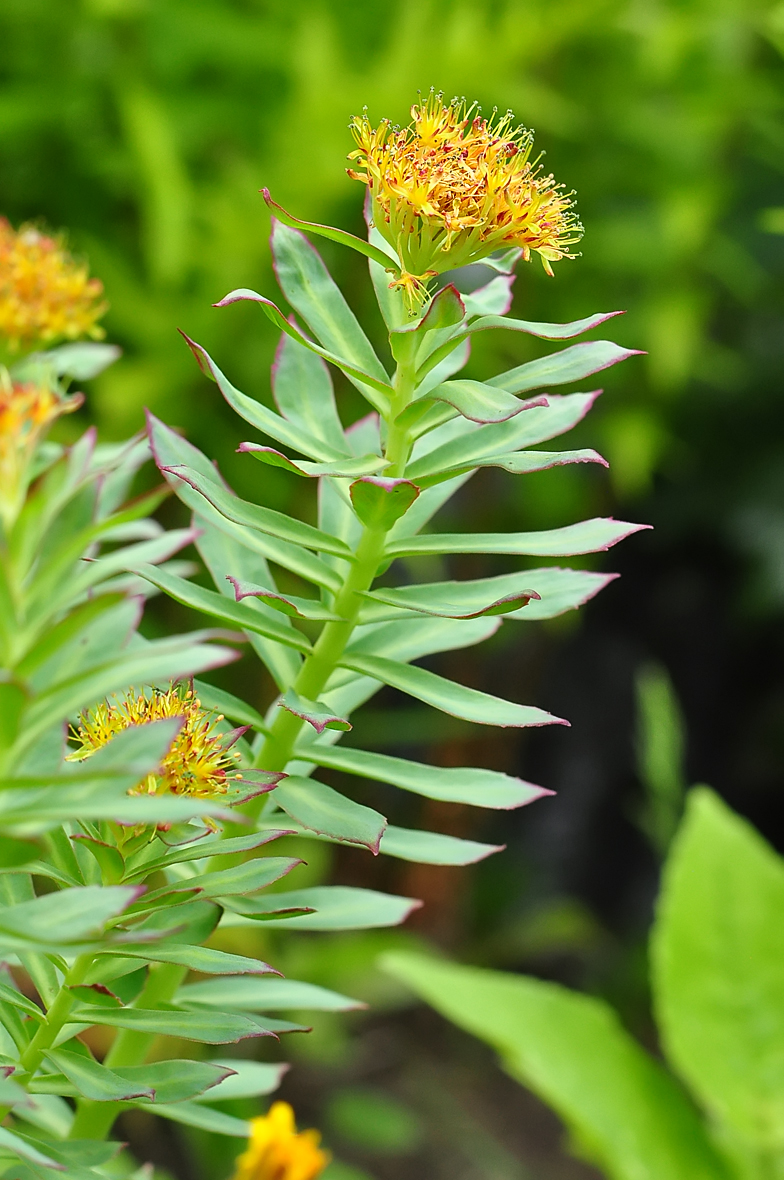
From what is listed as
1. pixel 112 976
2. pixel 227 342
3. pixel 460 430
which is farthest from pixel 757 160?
pixel 112 976

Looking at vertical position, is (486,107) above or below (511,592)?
above

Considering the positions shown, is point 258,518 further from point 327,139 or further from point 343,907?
point 327,139

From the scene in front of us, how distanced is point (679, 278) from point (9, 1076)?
1656mm

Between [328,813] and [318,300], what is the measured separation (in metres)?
0.13

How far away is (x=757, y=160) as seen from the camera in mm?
1799

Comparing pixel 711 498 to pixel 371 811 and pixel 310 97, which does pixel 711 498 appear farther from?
pixel 371 811

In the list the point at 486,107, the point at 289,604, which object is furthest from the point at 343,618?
the point at 486,107

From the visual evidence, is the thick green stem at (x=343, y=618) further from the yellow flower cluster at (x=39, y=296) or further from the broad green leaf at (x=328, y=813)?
the yellow flower cluster at (x=39, y=296)

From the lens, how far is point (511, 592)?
271mm

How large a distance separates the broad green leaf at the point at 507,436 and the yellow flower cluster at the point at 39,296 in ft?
0.54

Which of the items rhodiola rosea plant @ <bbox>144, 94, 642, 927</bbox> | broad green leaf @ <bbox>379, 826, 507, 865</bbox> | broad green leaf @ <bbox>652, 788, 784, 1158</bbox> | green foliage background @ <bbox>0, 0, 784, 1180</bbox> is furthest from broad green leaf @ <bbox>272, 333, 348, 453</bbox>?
green foliage background @ <bbox>0, 0, 784, 1180</bbox>

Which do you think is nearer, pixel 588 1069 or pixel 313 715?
pixel 313 715

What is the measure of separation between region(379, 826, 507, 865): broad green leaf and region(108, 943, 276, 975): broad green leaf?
5 centimetres

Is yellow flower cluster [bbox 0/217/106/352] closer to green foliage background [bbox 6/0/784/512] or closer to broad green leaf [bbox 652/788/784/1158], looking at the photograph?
broad green leaf [bbox 652/788/784/1158]
